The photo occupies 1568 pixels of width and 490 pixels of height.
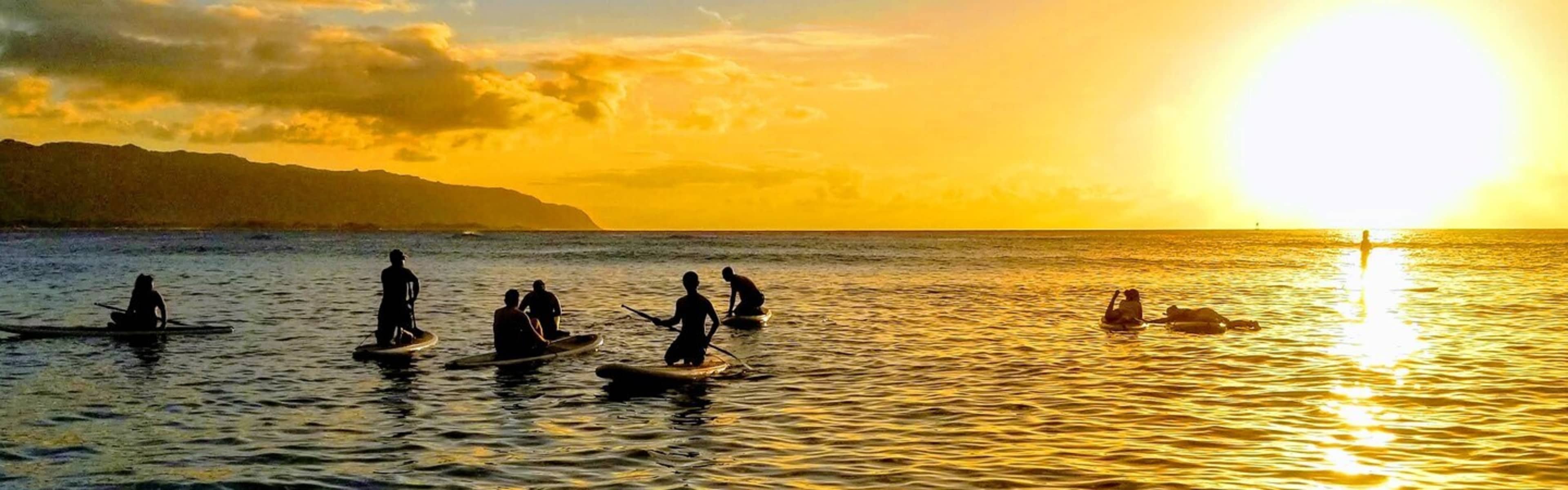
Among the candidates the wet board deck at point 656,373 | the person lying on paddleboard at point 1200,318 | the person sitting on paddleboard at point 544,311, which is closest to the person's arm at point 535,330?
the person sitting on paddleboard at point 544,311

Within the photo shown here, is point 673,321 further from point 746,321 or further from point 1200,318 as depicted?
point 1200,318

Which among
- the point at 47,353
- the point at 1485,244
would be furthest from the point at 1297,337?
the point at 1485,244

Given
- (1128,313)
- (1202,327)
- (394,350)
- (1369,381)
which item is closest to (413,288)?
(394,350)

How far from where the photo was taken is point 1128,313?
3103 cm

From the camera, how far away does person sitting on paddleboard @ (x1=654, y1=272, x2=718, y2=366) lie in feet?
66.4

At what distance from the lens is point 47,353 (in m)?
24.4

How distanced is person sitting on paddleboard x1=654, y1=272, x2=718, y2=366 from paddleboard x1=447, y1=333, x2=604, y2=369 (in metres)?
3.12

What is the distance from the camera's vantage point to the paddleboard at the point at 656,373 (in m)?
19.2

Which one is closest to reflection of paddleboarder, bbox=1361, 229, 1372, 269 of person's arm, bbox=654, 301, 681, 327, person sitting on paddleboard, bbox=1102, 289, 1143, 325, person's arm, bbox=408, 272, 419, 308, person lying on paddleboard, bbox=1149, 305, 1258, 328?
person lying on paddleboard, bbox=1149, 305, 1258, 328

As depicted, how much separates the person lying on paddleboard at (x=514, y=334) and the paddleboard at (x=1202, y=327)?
16.9 m

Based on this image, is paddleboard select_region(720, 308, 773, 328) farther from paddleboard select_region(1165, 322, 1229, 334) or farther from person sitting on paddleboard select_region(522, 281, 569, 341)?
paddleboard select_region(1165, 322, 1229, 334)

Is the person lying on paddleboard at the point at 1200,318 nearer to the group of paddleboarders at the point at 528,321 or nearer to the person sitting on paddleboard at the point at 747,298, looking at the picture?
the person sitting on paddleboard at the point at 747,298

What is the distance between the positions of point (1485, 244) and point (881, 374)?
534 ft

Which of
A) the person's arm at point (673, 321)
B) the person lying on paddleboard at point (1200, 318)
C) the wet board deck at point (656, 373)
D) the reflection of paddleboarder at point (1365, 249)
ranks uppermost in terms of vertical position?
the reflection of paddleboarder at point (1365, 249)
